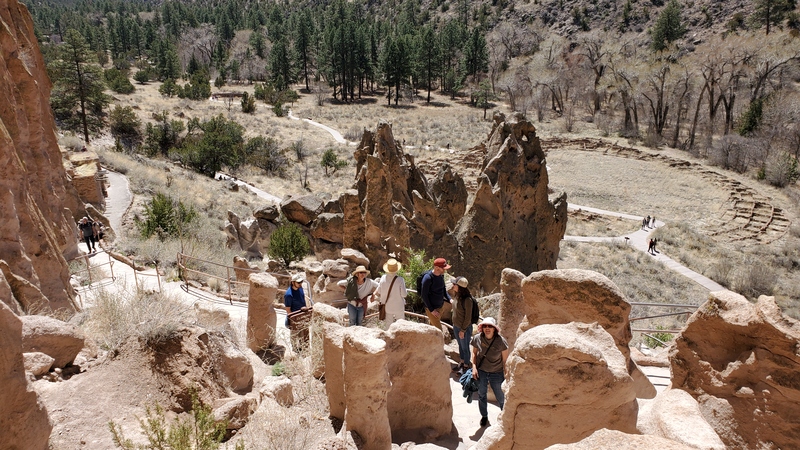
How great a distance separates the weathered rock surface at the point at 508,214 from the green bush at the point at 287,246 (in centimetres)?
648

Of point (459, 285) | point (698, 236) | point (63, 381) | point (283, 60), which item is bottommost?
point (698, 236)

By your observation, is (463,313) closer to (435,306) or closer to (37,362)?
(435,306)

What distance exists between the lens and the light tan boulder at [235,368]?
20.2ft

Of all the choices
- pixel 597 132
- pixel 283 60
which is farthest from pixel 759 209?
pixel 283 60

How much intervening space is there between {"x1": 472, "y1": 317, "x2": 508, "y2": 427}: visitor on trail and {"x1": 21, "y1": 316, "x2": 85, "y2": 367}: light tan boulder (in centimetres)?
459

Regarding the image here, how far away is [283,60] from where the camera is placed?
74.6 m

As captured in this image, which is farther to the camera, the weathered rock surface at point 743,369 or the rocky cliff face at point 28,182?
the rocky cliff face at point 28,182

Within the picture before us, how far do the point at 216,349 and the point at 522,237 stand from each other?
9.81 m

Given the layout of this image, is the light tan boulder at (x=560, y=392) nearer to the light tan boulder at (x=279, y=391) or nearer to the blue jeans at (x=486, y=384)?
the blue jeans at (x=486, y=384)

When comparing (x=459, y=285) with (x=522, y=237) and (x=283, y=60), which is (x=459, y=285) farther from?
(x=283, y=60)

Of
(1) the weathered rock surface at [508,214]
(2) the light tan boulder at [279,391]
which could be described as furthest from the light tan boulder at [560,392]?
(1) the weathered rock surface at [508,214]

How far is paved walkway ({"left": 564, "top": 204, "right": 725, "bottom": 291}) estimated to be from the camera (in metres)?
23.2

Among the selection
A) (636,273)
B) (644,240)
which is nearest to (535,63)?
(644,240)

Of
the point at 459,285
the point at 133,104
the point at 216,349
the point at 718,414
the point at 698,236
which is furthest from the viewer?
the point at 133,104
